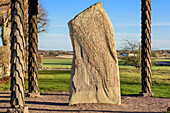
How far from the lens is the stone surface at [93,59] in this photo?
8.56m

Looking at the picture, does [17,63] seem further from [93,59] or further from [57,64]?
[57,64]

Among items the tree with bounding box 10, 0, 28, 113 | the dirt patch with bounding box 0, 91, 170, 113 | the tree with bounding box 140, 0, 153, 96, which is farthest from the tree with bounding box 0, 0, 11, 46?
the tree with bounding box 10, 0, 28, 113

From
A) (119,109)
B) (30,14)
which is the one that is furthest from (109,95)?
(30,14)

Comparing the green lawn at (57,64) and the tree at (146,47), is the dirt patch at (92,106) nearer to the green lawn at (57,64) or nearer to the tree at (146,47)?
the tree at (146,47)

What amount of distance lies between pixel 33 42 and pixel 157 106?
5.20 metres

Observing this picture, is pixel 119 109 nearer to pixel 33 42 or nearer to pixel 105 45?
pixel 105 45

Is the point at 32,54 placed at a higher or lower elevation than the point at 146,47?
lower

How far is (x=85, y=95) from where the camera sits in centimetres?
860

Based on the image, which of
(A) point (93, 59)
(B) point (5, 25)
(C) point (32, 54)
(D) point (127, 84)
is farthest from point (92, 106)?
(B) point (5, 25)

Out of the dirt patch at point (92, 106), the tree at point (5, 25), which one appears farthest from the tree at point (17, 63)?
the tree at point (5, 25)

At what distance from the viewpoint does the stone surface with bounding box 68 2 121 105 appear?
856 centimetres

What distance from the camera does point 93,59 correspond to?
861 cm

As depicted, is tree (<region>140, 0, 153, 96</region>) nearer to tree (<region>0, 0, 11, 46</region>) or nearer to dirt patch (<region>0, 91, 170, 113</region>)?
dirt patch (<region>0, 91, 170, 113</region>)

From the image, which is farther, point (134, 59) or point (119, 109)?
point (134, 59)
